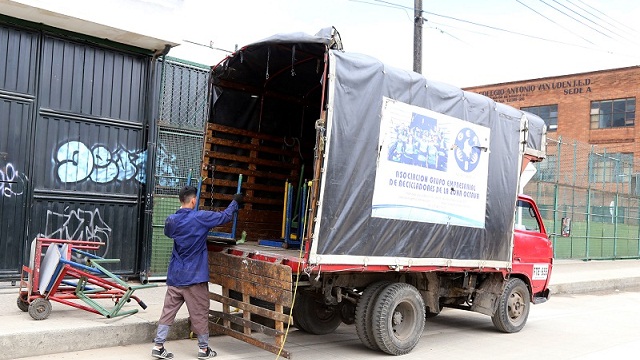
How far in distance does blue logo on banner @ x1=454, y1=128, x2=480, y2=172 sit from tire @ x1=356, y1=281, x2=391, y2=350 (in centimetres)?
178

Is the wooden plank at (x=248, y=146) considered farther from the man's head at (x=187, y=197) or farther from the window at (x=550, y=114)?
the window at (x=550, y=114)

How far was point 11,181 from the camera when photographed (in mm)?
8195

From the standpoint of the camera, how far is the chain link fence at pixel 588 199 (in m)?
17.8

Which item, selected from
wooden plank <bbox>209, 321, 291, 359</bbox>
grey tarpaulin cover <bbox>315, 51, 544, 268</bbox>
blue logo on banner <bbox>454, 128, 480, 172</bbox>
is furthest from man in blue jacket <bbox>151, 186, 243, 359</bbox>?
blue logo on banner <bbox>454, 128, 480, 172</bbox>

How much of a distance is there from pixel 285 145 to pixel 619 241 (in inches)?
716

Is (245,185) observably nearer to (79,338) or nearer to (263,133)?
(263,133)

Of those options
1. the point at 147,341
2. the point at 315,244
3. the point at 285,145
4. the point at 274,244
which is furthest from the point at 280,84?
the point at 147,341

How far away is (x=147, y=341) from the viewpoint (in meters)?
6.63

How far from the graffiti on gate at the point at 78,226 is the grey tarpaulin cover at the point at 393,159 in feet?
9.33

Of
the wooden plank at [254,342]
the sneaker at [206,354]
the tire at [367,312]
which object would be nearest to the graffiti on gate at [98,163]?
the wooden plank at [254,342]

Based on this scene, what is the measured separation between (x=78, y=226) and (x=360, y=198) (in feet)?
16.2

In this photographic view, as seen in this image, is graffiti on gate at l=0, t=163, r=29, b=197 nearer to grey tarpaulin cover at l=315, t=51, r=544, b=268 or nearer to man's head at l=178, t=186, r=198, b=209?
man's head at l=178, t=186, r=198, b=209

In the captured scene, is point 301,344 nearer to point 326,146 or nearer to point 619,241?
point 326,146

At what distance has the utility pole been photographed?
1173 cm
